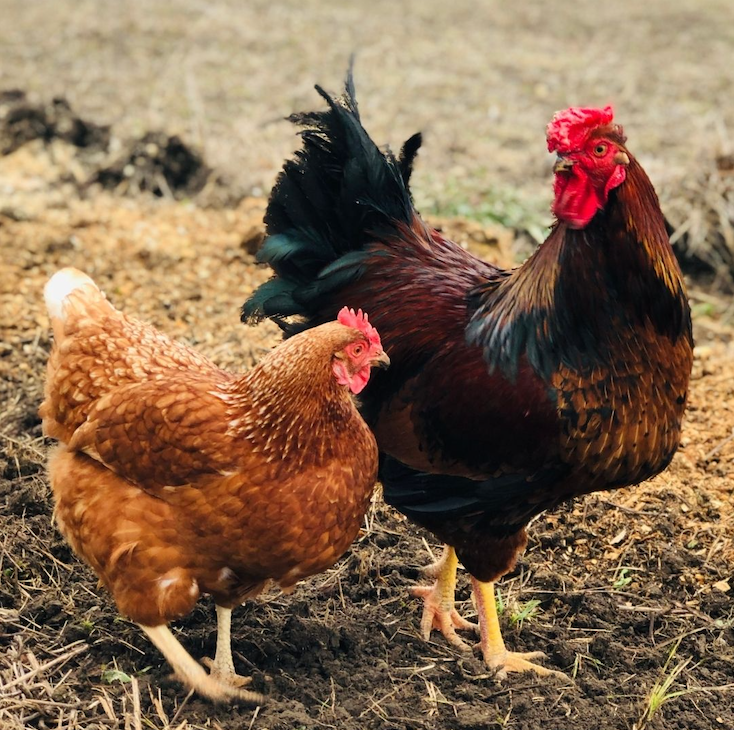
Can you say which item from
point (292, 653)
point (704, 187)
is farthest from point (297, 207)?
point (704, 187)

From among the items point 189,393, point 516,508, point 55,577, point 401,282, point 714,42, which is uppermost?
point 714,42

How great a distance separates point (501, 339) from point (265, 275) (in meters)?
3.60

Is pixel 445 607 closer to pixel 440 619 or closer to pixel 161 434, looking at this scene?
pixel 440 619

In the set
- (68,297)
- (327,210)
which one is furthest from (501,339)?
(68,297)

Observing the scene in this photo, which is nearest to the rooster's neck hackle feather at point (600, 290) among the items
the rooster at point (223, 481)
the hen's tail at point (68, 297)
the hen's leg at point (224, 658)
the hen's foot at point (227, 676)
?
the rooster at point (223, 481)

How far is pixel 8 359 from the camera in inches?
236

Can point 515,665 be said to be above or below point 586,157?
below

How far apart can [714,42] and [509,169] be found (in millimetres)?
6258

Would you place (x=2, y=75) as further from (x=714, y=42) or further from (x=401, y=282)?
(x=714, y=42)

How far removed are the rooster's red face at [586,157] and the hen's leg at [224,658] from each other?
2181 millimetres

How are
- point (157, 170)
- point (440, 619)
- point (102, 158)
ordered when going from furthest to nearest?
point (102, 158), point (157, 170), point (440, 619)

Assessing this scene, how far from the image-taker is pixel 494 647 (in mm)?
4133

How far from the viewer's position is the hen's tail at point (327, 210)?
173 inches

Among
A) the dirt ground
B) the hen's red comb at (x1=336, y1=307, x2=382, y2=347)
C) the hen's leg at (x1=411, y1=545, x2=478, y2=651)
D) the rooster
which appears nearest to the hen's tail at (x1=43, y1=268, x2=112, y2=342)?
the rooster
